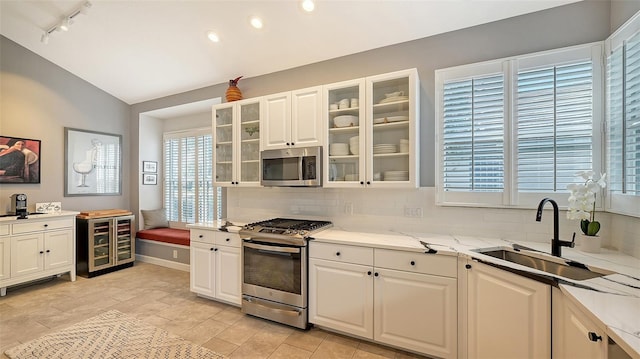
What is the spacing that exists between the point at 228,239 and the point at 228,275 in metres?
0.40

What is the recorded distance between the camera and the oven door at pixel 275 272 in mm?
2455

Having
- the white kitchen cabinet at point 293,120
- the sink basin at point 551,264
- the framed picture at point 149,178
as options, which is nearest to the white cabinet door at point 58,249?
the framed picture at point 149,178

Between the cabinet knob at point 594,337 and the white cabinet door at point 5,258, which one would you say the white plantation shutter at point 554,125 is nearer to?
the cabinet knob at point 594,337

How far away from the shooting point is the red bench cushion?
4.22 metres

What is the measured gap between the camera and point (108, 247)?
13.5 ft

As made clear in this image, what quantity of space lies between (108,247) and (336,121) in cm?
405

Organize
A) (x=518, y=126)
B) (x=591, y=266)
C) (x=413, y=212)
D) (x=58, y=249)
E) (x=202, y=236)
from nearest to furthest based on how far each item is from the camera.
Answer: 1. (x=591, y=266)
2. (x=518, y=126)
3. (x=413, y=212)
4. (x=202, y=236)
5. (x=58, y=249)

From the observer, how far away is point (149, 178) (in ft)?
16.4

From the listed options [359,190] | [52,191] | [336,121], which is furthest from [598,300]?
[52,191]

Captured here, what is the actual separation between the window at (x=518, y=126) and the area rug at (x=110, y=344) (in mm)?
2699

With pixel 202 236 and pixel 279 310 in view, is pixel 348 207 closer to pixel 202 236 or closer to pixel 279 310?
Answer: pixel 279 310

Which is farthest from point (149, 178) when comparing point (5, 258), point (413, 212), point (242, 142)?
point (413, 212)

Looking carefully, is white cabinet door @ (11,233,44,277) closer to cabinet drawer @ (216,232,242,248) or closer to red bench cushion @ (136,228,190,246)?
red bench cushion @ (136,228,190,246)

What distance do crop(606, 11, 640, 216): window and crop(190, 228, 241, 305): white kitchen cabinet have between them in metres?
3.15
